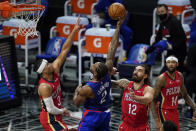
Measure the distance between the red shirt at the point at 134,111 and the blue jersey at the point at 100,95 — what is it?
15.1 inches

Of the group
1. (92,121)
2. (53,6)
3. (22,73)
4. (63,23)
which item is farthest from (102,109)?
(53,6)

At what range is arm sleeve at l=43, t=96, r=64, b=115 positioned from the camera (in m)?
6.53

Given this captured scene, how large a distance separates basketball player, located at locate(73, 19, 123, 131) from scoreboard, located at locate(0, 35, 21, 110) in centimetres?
418

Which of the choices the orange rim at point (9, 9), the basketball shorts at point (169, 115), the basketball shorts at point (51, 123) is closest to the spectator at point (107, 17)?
the basketball shorts at point (169, 115)

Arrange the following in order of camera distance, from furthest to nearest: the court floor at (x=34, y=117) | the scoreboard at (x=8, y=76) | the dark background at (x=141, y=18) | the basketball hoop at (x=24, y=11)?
the dark background at (x=141, y=18), the scoreboard at (x=8, y=76), the court floor at (x=34, y=117), the basketball hoop at (x=24, y=11)

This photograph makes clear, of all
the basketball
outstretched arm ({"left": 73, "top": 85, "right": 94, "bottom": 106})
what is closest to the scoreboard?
the basketball

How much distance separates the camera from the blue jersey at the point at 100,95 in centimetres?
610

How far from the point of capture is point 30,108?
10383 mm

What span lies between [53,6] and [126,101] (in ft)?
30.1

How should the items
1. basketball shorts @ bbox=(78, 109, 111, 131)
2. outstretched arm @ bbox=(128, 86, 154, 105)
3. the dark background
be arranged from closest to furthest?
outstretched arm @ bbox=(128, 86, 154, 105) < basketball shorts @ bbox=(78, 109, 111, 131) < the dark background

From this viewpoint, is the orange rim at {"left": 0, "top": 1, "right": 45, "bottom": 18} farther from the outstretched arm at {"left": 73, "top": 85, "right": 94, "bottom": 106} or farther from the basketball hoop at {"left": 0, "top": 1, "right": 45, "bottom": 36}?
the outstretched arm at {"left": 73, "top": 85, "right": 94, "bottom": 106}

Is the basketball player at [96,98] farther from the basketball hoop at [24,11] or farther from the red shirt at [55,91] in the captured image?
the basketball hoop at [24,11]

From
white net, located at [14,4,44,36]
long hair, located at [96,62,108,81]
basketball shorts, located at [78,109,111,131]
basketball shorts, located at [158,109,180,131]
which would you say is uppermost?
white net, located at [14,4,44,36]

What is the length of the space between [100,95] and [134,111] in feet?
2.12
